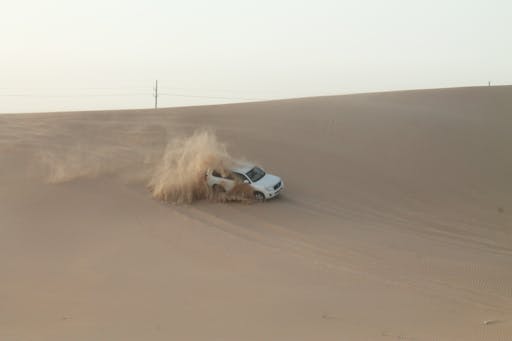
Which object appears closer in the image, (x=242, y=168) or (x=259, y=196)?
(x=259, y=196)

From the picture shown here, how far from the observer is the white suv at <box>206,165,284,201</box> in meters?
18.6

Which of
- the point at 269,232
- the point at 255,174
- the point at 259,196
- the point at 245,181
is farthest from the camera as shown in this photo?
the point at 255,174

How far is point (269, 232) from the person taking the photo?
16.2m

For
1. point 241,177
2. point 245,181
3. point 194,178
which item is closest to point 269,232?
point 245,181

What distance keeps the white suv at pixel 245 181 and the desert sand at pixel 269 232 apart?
0.47 meters

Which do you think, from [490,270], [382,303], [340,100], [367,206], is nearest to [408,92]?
[340,100]

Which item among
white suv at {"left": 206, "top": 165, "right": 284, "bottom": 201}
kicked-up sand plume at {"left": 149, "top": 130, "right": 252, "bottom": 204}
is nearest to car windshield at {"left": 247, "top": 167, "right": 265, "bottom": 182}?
white suv at {"left": 206, "top": 165, "right": 284, "bottom": 201}

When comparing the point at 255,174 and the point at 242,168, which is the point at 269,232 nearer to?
the point at 255,174

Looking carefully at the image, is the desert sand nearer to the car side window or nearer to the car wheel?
the car wheel

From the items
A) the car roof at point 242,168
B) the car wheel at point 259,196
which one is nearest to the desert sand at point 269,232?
the car wheel at point 259,196

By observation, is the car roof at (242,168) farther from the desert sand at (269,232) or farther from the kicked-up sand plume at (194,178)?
the desert sand at (269,232)

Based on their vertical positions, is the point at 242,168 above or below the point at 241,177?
above

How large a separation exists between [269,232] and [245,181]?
2.85m

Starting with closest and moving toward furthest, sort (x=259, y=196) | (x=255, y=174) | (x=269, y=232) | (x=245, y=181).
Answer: (x=269, y=232) → (x=245, y=181) → (x=259, y=196) → (x=255, y=174)
